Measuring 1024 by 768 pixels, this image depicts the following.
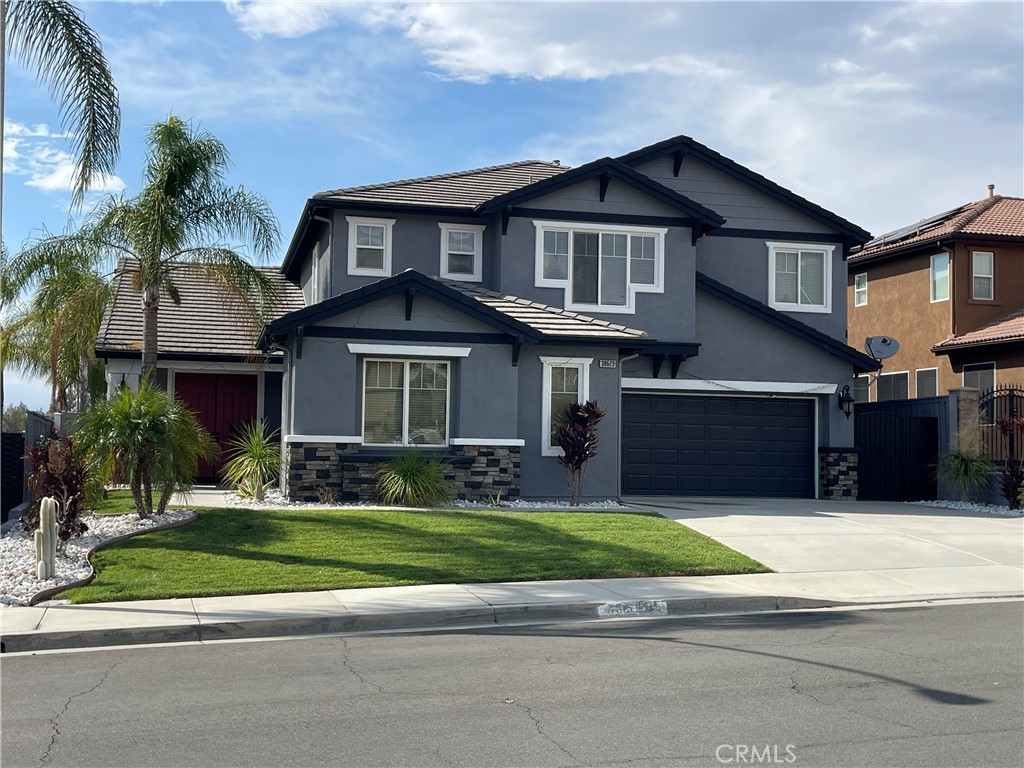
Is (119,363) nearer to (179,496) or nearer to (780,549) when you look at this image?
(179,496)

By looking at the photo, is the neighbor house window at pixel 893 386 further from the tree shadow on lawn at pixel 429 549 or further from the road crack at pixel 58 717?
the road crack at pixel 58 717

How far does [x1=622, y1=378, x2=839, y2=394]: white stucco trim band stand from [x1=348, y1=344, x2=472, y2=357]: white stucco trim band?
4.74 m

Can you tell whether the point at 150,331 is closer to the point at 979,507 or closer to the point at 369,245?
the point at 369,245

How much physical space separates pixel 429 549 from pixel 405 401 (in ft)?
18.5

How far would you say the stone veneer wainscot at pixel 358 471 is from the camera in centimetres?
1841

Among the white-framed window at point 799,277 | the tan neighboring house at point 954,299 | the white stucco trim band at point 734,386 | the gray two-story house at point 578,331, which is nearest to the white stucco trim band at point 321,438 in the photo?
the gray two-story house at point 578,331

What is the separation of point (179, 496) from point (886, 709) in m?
13.9

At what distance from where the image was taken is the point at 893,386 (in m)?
33.0

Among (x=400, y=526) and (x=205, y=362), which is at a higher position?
(x=205, y=362)

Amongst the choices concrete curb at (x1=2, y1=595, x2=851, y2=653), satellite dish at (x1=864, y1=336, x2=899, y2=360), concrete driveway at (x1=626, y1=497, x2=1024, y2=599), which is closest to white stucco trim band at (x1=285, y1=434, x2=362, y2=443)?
concrete driveway at (x1=626, y1=497, x2=1024, y2=599)

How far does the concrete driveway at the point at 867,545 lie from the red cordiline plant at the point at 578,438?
1508 millimetres

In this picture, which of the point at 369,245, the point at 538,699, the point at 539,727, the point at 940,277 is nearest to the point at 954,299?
the point at 940,277

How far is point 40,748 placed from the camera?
21.2 ft

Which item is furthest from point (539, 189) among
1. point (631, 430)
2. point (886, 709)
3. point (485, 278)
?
point (886, 709)
